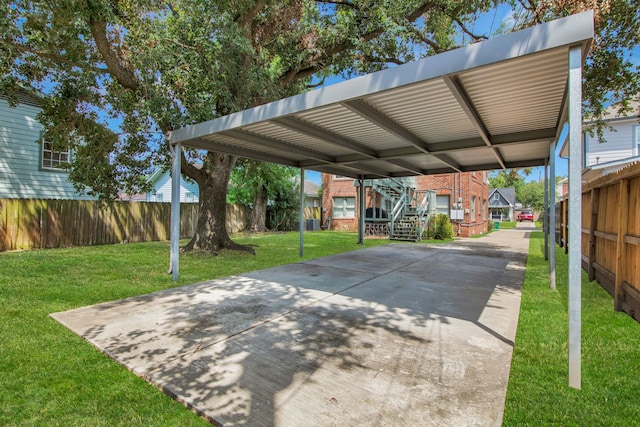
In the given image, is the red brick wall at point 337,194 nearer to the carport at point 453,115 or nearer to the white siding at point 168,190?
the white siding at point 168,190

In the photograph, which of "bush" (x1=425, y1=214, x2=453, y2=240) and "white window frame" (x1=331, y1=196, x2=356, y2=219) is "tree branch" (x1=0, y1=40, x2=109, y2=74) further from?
"white window frame" (x1=331, y1=196, x2=356, y2=219)

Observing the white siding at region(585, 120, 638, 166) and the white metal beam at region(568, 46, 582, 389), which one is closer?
the white metal beam at region(568, 46, 582, 389)

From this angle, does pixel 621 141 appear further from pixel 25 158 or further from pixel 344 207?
pixel 25 158

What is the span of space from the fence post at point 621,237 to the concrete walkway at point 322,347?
1.25 metres

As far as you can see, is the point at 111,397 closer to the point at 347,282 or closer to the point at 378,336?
the point at 378,336

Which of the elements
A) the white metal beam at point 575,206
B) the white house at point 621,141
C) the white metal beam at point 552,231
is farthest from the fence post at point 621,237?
the white house at point 621,141

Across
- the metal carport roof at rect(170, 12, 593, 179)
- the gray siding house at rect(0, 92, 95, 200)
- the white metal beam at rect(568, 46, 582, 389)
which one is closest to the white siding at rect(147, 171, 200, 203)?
the gray siding house at rect(0, 92, 95, 200)

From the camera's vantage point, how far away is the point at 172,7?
909 cm

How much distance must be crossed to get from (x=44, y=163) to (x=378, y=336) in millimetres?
14396

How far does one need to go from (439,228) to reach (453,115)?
1158 centimetres

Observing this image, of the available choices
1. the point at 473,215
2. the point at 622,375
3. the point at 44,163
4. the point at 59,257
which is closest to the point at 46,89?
the point at 44,163

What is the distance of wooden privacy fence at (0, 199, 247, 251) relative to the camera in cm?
1037

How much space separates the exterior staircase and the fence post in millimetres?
10429

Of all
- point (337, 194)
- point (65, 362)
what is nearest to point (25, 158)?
point (65, 362)
